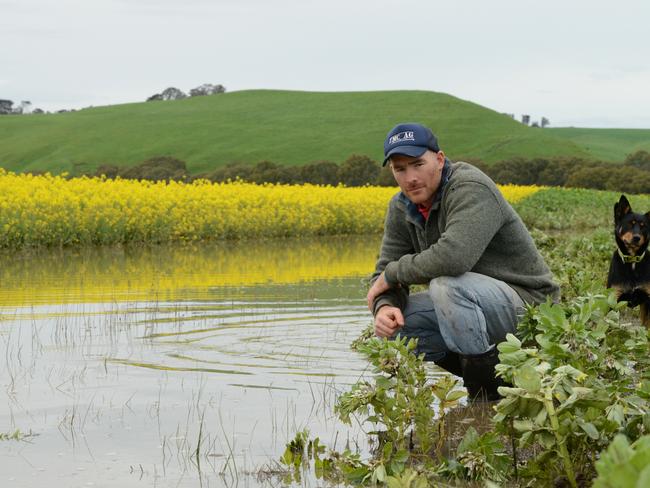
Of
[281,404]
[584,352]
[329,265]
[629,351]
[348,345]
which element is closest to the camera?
[584,352]

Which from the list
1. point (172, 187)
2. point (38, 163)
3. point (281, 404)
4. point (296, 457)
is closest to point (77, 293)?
point (281, 404)

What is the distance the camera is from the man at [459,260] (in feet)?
16.4

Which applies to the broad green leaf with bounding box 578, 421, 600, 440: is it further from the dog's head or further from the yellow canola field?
the yellow canola field

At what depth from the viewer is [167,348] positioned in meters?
7.62

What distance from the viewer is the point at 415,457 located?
444cm

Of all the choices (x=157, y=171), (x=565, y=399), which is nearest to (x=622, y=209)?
(x=565, y=399)

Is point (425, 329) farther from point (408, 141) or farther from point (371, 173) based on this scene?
point (371, 173)

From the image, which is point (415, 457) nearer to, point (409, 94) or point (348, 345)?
point (348, 345)

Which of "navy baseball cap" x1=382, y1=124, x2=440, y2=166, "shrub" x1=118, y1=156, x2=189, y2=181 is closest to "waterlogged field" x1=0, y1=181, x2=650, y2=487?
"navy baseball cap" x1=382, y1=124, x2=440, y2=166

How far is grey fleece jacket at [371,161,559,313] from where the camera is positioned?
497cm

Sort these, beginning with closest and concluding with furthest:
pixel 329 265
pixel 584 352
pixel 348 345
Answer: pixel 584 352, pixel 348 345, pixel 329 265

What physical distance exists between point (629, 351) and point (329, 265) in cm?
1197

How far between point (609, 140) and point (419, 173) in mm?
104148

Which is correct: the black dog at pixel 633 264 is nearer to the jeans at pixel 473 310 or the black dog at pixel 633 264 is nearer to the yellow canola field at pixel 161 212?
the jeans at pixel 473 310
